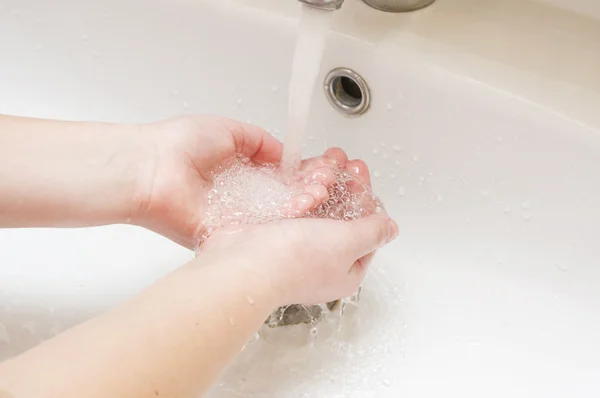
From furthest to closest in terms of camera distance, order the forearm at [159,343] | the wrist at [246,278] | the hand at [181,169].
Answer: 1. the hand at [181,169]
2. the wrist at [246,278]
3. the forearm at [159,343]

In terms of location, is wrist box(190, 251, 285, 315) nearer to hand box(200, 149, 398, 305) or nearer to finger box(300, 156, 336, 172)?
hand box(200, 149, 398, 305)

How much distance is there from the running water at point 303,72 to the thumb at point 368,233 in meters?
0.11

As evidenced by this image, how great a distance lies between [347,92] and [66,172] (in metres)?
0.30

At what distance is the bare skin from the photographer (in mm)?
370

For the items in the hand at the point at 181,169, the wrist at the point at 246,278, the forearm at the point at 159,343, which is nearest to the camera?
the forearm at the point at 159,343

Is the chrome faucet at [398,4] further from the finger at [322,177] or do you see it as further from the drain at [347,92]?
the finger at [322,177]

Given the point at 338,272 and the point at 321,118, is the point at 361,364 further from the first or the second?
the point at 321,118

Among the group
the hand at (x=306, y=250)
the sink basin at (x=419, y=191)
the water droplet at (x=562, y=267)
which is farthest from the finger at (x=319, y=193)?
the water droplet at (x=562, y=267)

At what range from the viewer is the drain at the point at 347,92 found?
0.64 meters

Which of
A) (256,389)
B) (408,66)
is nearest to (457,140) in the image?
(408,66)

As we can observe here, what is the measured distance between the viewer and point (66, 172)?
1.77 ft

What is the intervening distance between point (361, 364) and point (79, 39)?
1.77 feet

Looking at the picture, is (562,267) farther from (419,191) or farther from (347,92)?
(347,92)

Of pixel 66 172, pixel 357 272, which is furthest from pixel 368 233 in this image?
pixel 66 172
